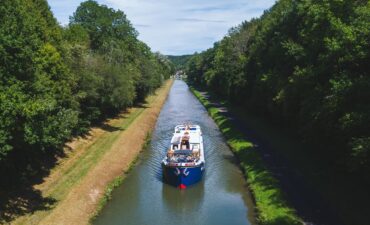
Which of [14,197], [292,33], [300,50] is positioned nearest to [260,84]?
[292,33]

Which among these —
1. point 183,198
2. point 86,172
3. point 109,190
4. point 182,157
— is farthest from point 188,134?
point 109,190

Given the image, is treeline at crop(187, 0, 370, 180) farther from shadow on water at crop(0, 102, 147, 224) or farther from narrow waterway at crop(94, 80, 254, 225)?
shadow on water at crop(0, 102, 147, 224)

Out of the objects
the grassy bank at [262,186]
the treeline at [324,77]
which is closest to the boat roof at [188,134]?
the grassy bank at [262,186]

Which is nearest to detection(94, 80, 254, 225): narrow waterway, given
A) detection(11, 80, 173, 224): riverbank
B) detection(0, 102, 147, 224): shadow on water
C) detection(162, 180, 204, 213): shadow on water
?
detection(162, 180, 204, 213): shadow on water

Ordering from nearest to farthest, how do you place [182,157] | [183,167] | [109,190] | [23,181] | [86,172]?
[23,181], [109,190], [183,167], [86,172], [182,157]

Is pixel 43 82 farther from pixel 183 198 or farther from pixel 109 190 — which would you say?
pixel 183 198

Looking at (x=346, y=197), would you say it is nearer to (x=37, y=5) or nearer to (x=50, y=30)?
(x=50, y=30)

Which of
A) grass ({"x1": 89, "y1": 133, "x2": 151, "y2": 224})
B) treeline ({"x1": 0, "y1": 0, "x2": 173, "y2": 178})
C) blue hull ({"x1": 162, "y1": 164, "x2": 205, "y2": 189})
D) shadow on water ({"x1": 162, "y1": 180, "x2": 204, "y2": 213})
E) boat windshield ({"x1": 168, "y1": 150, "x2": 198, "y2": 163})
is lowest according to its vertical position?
shadow on water ({"x1": 162, "y1": 180, "x2": 204, "y2": 213})
